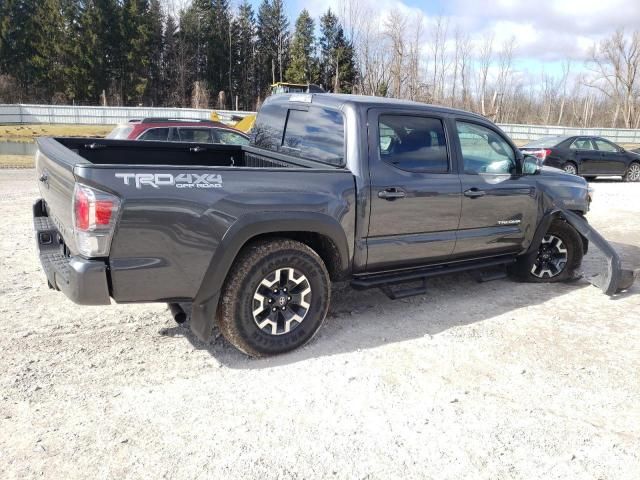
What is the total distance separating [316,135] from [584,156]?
1423cm

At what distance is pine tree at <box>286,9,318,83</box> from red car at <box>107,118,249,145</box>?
47.9m

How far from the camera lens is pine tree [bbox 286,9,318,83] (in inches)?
2344

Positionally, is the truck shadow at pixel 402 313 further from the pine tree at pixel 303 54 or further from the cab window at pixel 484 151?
the pine tree at pixel 303 54

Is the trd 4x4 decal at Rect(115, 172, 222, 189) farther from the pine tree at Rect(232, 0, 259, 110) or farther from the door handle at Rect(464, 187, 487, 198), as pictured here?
the pine tree at Rect(232, 0, 259, 110)

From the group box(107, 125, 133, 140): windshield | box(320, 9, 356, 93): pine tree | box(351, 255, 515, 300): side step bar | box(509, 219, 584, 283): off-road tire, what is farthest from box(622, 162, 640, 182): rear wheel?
box(320, 9, 356, 93): pine tree

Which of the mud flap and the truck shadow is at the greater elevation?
the mud flap

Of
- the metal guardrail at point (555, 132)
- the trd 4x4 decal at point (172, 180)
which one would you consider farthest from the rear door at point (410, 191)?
the metal guardrail at point (555, 132)

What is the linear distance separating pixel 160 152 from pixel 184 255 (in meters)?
2.28

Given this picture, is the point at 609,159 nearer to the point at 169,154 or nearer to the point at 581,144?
the point at 581,144

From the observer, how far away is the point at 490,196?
4.97 metres

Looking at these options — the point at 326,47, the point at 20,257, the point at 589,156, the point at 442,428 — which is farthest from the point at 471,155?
the point at 326,47

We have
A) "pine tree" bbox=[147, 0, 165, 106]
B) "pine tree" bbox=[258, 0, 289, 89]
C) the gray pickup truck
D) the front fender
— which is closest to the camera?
the gray pickup truck

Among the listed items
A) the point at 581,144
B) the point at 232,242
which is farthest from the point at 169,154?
the point at 581,144

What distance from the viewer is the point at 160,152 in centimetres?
532
